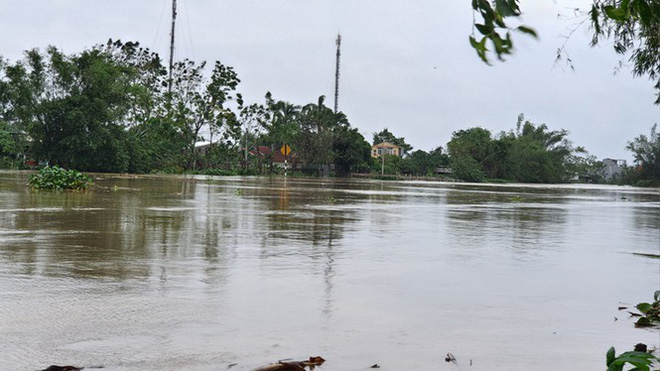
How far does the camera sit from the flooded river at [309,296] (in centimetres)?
411

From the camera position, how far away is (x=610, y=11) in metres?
1.88

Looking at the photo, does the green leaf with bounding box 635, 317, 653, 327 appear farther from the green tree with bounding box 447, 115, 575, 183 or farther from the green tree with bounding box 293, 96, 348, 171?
the green tree with bounding box 447, 115, 575, 183

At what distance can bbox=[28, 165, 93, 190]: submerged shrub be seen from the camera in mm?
21578

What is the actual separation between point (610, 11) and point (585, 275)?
6229mm

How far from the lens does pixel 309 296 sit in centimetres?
579

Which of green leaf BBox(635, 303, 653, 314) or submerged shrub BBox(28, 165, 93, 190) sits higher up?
submerged shrub BBox(28, 165, 93, 190)

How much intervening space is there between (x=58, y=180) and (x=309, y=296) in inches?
708

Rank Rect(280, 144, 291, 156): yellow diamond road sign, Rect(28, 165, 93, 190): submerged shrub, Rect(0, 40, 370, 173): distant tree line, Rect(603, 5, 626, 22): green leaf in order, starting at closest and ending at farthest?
Rect(603, 5, 626, 22): green leaf → Rect(28, 165, 93, 190): submerged shrub → Rect(0, 40, 370, 173): distant tree line → Rect(280, 144, 291, 156): yellow diamond road sign

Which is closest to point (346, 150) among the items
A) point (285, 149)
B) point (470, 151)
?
point (285, 149)

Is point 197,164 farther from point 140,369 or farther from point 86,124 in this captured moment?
point 140,369

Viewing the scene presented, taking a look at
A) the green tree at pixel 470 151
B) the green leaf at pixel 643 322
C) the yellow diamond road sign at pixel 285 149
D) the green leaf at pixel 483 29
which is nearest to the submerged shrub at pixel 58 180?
the green leaf at pixel 643 322

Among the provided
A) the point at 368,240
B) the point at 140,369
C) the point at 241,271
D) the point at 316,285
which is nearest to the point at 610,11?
the point at 140,369

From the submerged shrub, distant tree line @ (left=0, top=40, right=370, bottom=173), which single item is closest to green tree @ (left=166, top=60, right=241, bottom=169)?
distant tree line @ (left=0, top=40, right=370, bottom=173)

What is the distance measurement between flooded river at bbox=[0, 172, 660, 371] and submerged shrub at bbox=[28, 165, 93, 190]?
10.3m
